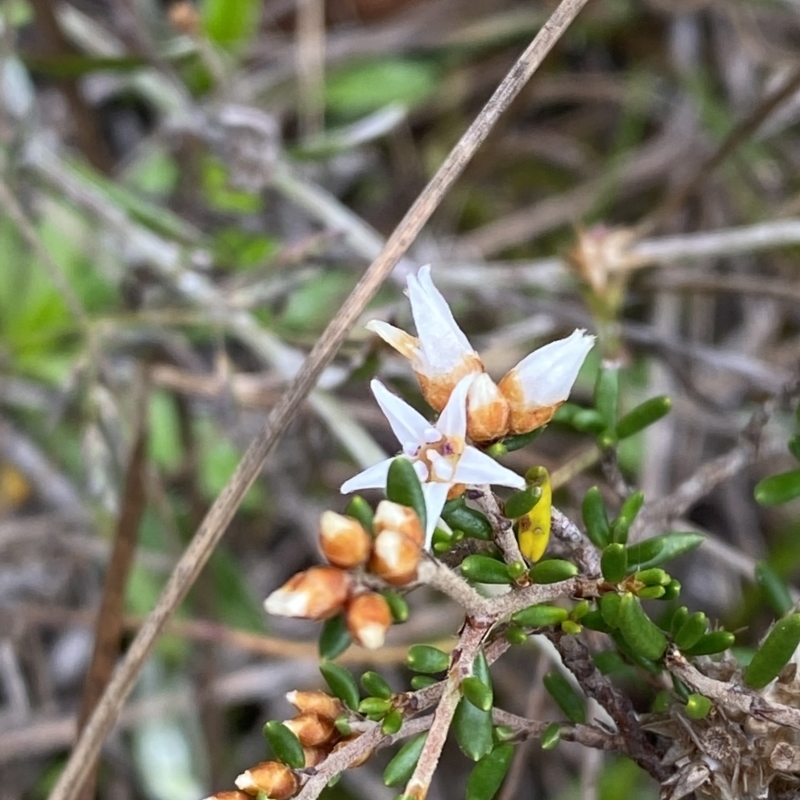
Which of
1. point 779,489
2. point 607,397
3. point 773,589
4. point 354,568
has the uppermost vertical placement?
point 354,568

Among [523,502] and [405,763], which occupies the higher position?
[523,502]

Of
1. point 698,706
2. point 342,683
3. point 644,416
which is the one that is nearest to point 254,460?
point 342,683

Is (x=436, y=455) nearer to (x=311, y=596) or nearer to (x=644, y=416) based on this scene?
(x=311, y=596)

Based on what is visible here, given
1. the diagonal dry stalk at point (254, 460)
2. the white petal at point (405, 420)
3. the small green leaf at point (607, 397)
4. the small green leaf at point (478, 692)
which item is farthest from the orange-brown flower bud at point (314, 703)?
the small green leaf at point (607, 397)

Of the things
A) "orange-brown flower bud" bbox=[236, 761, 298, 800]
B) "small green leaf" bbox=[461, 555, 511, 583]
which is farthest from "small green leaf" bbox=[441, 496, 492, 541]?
"orange-brown flower bud" bbox=[236, 761, 298, 800]

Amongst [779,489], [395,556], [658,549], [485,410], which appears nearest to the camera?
[395,556]

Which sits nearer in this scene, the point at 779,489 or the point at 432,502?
the point at 432,502

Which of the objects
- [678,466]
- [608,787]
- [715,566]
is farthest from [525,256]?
[608,787]
